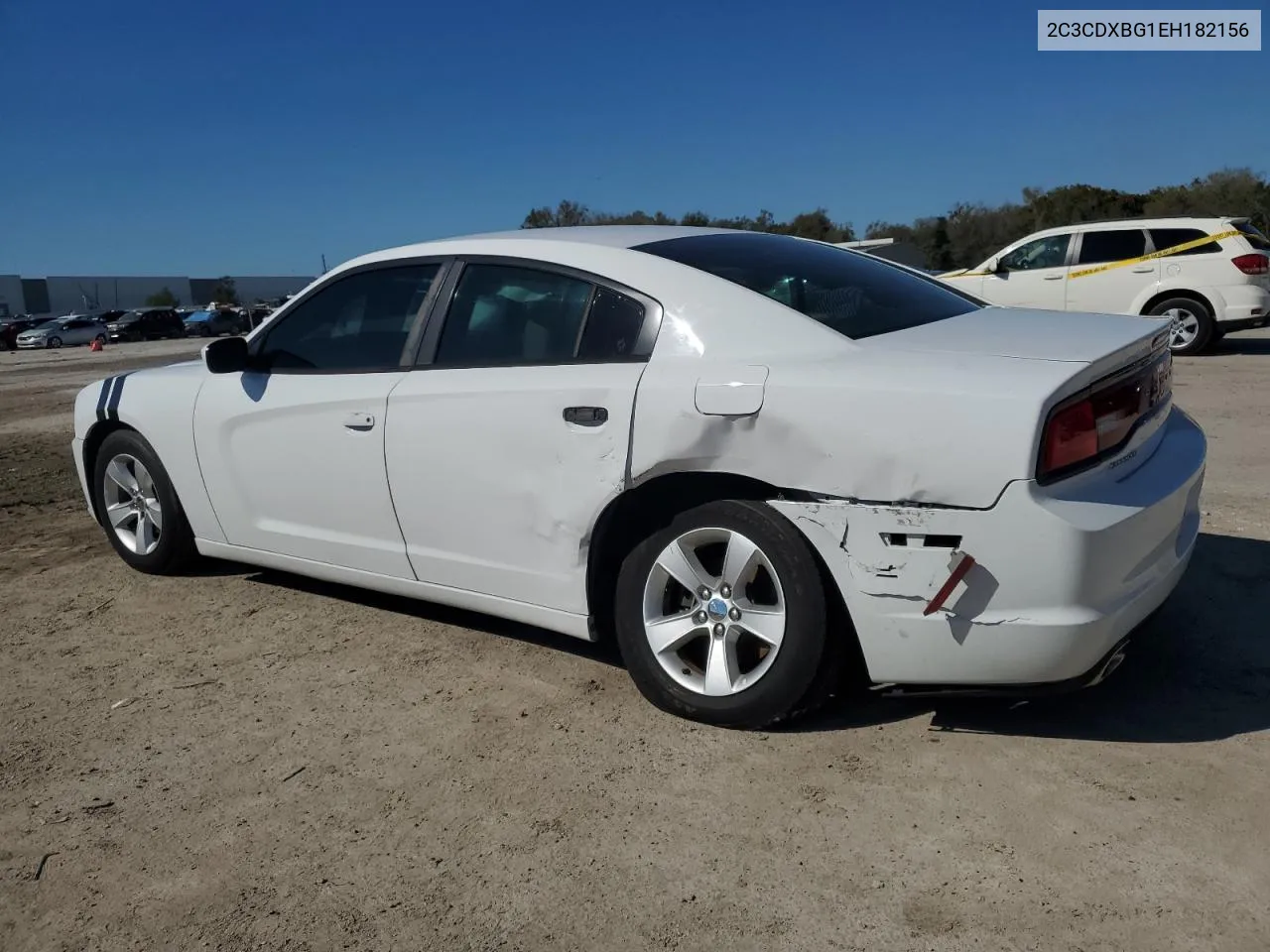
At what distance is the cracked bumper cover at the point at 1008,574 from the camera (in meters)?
2.62

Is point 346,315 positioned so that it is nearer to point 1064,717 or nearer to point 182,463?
point 182,463

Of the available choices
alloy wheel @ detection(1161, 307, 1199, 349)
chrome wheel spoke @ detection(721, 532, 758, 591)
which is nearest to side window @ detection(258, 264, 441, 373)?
chrome wheel spoke @ detection(721, 532, 758, 591)

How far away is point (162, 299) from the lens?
289ft

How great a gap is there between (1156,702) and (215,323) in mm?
50883

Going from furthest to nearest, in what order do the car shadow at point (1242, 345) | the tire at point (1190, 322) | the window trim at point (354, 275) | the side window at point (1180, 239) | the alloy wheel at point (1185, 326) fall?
1. the car shadow at point (1242, 345)
2. the alloy wheel at point (1185, 326)
3. the tire at point (1190, 322)
4. the side window at point (1180, 239)
5. the window trim at point (354, 275)

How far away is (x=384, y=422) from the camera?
3.80 metres

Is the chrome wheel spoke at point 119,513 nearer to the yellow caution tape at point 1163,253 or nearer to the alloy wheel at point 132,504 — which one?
the alloy wheel at point 132,504

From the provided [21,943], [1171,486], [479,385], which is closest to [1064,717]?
[1171,486]

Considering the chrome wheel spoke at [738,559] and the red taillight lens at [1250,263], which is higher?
the red taillight lens at [1250,263]

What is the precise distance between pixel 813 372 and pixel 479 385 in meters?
1.22

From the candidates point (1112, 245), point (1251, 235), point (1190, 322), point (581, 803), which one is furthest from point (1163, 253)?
point (581, 803)

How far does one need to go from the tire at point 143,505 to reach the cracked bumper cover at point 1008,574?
312 centimetres

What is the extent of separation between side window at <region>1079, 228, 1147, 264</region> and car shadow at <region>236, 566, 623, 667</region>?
11652 millimetres

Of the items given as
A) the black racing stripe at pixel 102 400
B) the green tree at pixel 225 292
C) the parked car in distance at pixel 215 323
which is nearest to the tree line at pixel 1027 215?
the parked car in distance at pixel 215 323
